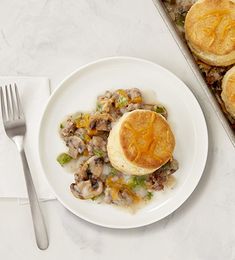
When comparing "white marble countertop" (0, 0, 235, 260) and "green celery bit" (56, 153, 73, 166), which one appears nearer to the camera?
"green celery bit" (56, 153, 73, 166)

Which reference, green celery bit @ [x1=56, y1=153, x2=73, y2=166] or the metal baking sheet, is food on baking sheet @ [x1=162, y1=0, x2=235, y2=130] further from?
green celery bit @ [x1=56, y1=153, x2=73, y2=166]

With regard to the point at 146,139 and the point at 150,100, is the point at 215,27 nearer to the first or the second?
the point at 150,100

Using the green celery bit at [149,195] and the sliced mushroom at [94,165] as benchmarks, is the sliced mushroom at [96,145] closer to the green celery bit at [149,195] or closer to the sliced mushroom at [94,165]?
the sliced mushroom at [94,165]

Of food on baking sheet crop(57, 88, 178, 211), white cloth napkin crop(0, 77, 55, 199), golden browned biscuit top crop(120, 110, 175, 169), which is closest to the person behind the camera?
golden browned biscuit top crop(120, 110, 175, 169)

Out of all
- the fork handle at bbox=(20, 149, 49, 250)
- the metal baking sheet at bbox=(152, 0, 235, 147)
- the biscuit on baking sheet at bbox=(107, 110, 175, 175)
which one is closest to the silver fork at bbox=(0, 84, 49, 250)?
the fork handle at bbox=(20, 149, 49, 250)

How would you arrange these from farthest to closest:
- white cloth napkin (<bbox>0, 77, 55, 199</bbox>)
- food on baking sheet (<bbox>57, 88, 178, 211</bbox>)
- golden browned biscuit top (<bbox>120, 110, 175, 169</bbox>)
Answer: white cloth napkin (<bbox>0, 77, 55, 199</bbox>), food on baking sheet (<bbox>57, 88, 178, 211</bbox>), golden browned biscuit top (<bbox>120, 110, 175, 169</bbox>)
